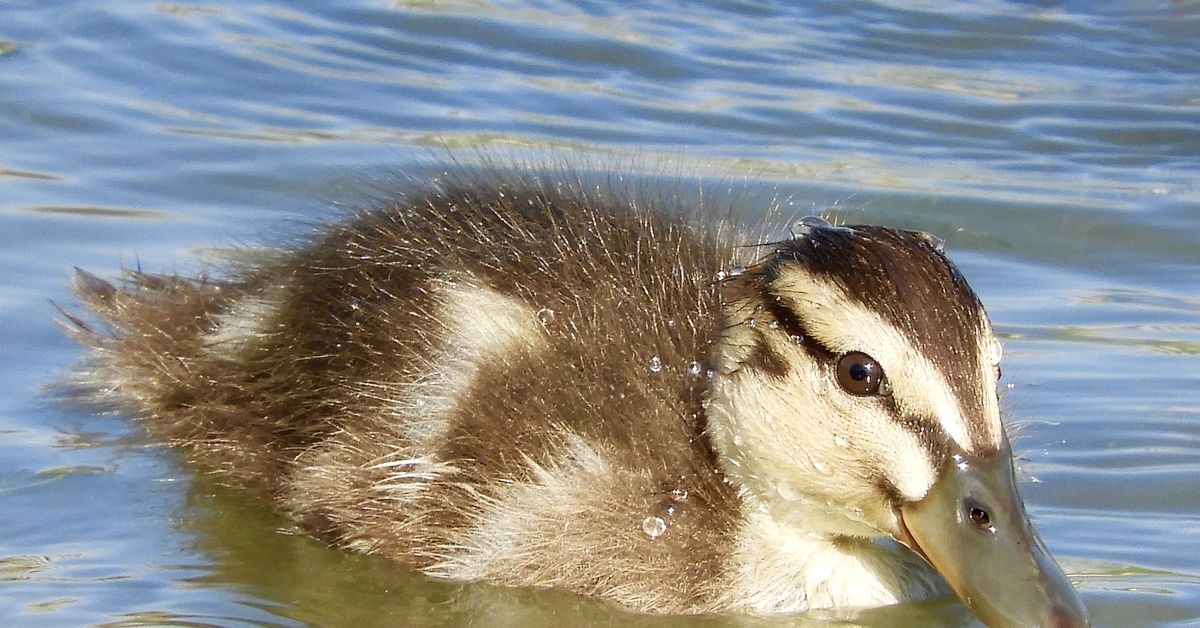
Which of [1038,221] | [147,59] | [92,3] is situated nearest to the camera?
[1038,221]

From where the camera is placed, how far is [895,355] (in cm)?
417

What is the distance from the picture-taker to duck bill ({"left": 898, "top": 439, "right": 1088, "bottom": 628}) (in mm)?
4035

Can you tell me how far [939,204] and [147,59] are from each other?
3.54 meters

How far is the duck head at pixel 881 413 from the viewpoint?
13.4 feet

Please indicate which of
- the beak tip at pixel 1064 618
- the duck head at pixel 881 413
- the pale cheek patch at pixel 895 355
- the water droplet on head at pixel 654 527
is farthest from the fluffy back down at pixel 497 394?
the beak tip at pixel 1064 618

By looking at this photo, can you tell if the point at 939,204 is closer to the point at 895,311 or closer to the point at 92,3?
the point at 895,311

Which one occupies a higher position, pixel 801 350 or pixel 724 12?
pixel 724 12

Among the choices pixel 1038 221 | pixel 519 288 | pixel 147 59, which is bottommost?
pixel 519 288

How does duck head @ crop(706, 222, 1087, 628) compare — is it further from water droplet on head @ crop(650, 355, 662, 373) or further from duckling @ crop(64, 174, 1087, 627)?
water droplet on head @ crop(650, 355, 662, 373)

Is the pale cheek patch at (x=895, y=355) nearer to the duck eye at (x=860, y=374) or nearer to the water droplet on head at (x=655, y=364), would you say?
the duck eye at (x=860, y=374)

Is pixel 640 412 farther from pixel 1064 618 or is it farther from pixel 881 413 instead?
pixel 1064 618

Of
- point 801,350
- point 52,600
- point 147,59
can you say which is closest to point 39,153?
point 147,59

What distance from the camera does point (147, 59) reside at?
29.1ft

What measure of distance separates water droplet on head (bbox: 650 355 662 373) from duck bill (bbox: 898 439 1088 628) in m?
0.69
